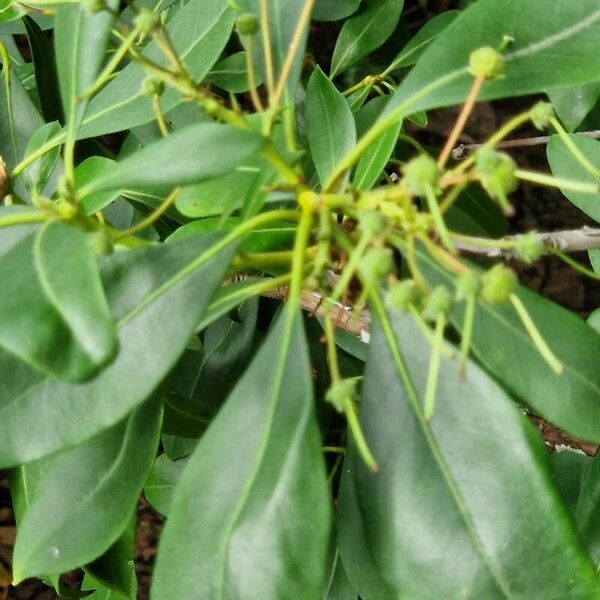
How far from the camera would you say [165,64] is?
0.66 meters

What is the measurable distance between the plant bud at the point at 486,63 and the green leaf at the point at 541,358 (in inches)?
4.9

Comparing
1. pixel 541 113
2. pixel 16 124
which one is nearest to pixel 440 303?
pixel 541 113

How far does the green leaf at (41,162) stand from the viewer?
2.27 ft

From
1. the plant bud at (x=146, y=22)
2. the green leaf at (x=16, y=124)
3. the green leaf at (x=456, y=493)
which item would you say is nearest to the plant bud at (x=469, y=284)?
the green leaf at (x=456, y=493)

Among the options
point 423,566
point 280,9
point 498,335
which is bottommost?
point 423,566

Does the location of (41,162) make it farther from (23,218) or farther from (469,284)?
(469,284)

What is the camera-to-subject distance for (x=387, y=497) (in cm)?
50

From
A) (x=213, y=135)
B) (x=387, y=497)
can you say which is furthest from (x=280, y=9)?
(x=387, y=497)

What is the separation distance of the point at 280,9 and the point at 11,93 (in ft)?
1.09

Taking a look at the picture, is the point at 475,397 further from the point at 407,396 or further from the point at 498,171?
the point at 498,171

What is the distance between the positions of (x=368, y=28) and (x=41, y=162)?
16.6 inches

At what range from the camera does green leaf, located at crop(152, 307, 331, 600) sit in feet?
1.52

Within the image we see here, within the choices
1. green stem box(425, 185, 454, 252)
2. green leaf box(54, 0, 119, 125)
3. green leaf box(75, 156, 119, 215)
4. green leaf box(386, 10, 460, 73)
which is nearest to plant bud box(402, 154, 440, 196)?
green stem box(425, 185, 454, 252)

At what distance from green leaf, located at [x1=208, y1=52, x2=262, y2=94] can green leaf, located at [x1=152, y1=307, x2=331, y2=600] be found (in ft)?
1.54
